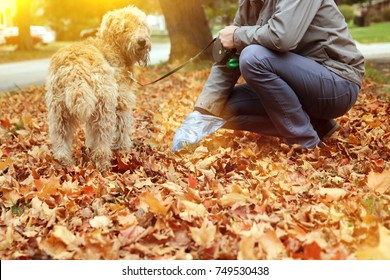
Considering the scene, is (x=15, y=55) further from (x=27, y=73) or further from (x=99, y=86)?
(x=99, y=86)

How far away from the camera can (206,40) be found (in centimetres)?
1236

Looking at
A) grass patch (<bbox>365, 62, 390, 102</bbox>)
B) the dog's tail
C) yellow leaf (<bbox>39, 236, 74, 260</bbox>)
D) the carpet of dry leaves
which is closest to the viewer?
the carpet of dry leaves

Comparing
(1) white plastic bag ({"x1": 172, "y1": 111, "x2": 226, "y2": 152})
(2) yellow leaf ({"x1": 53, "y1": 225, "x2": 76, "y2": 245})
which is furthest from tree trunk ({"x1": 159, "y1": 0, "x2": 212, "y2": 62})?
(2) yellow leaf ({"x1": 53, "y1": 225, "x2": 76, "y2": 245})

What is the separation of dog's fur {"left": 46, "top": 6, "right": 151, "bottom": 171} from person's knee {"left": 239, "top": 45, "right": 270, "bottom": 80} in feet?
2.86

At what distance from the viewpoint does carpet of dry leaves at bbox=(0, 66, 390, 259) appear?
283 cm

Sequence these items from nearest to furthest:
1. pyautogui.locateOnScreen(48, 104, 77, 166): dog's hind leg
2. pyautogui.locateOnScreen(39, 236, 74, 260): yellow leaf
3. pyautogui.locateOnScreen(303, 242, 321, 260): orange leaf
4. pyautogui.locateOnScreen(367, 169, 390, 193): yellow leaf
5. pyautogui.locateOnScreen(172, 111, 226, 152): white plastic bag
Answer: pyautogui.locateOnScreen(303, 242, 321, 260): orange leaf → pyautogui.locateOnScreen(39, 236, 74, 260): yellow leaf → pyautogui.locateOnScreen(367, 169, 390, 193): yellow leaf → pyautogui.locateOnScreen(48, 104, 77, 166): dog's hind leg → pyautogui.locateOnScreen(172, 111, 226, 152): white plastic bag

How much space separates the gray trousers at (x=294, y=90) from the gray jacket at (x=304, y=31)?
9 cm

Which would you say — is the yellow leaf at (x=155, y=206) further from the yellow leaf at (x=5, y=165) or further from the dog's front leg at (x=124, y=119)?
the yellow leaf at (x=5, y=165)

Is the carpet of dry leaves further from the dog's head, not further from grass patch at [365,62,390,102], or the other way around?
grass patch at [365,62,390,102]

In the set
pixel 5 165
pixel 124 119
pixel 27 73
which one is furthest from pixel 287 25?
pixel 27 73

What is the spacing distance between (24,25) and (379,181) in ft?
77.7

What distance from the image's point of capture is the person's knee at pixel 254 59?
4.45 meters

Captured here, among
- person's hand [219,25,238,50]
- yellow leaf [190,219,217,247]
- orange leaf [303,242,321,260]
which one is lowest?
yellow leaf [190,219,217,247]

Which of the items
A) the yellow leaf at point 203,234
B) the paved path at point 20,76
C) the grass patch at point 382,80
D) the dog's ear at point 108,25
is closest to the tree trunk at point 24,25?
the paved path at point 20,76
